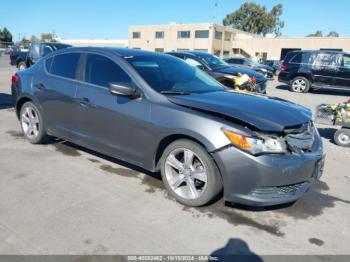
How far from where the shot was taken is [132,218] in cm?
346

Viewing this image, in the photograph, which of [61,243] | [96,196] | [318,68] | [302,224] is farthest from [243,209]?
[318,68]

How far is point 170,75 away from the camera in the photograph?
4.55 m

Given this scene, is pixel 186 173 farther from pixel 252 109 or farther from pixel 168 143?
pixel 252 109

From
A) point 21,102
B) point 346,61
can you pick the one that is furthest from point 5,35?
point 21,102

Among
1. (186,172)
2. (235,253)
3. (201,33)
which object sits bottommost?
(235,253)

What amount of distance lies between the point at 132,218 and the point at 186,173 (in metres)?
0.75

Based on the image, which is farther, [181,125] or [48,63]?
[48,63]

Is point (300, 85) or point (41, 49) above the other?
point (41, 49)

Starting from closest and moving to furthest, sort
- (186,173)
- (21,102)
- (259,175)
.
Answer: (259,175), (186,173), (21,102)

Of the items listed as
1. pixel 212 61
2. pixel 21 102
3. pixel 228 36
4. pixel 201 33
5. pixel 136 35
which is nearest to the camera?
pixel 21 102

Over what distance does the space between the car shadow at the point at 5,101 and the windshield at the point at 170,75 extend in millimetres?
5855

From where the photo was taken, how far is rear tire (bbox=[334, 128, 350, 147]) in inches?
267

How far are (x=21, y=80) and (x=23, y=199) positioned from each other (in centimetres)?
273

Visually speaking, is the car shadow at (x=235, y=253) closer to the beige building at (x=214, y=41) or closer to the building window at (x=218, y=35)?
the beige building at (x=214, y=41)
